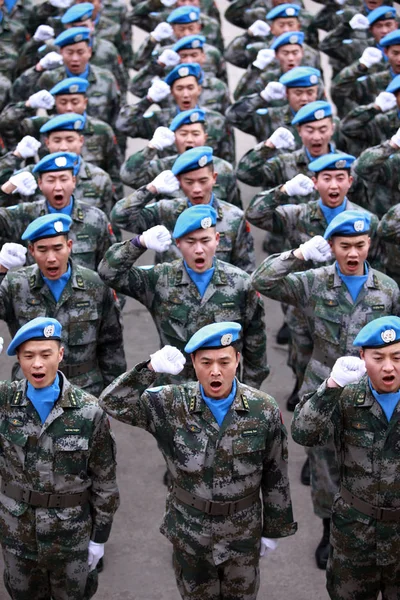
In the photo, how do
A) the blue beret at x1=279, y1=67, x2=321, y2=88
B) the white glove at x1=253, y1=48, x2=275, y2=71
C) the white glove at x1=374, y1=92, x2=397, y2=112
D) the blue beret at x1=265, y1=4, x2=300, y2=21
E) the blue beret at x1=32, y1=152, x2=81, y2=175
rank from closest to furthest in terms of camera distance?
the blue beret at x1=32, y1=152, x2=81, y2=175 < the white glove at x1=374, y1=92, x2=397, y2=112 < the blue beret at x1=279, y1=67, x2=321, y2=88 < the white glove at x1=253, y1=48, x2=275, y2=71 < the blue beret at x1=265, y1=4, x2=300, y2=21

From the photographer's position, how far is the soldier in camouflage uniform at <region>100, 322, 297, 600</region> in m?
5.18

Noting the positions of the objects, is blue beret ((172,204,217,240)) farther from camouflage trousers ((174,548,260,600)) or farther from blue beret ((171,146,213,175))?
camouflage trousers ((174,548,260,600))

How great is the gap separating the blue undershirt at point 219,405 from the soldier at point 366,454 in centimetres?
28

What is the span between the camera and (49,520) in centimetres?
529

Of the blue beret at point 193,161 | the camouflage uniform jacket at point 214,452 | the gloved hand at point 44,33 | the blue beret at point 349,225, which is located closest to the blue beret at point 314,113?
the blue beret at point 193,161

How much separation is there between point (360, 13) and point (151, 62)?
2097mm

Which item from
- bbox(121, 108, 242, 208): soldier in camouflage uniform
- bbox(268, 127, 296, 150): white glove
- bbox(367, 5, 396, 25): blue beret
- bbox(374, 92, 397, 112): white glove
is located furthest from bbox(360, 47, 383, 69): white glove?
bbox(268, 127, 296, 150): white glove

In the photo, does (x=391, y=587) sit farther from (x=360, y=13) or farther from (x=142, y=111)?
(x=360, y=13)

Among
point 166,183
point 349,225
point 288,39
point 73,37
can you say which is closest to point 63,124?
point 166,183

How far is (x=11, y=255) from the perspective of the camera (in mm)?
6375

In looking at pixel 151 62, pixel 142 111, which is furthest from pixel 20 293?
pixel 151 62

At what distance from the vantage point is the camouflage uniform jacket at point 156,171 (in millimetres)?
8086

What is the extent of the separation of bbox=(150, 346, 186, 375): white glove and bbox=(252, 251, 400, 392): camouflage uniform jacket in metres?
1.16

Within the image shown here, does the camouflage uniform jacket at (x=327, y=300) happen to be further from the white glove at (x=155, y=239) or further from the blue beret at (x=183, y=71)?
the blue beret at (x=183, y=71)
